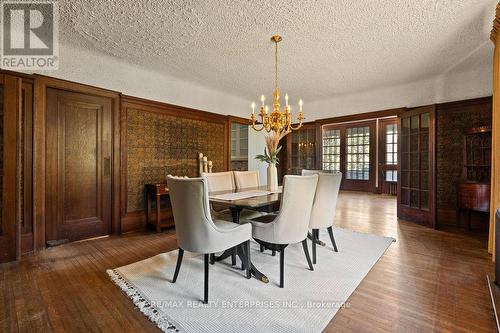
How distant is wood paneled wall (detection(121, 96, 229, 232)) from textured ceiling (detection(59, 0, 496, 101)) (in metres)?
0.72

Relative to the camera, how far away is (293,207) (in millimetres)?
2059

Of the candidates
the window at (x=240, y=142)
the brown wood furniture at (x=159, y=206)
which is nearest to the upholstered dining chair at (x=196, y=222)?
the brown wood furniture at (x=159, y=206)

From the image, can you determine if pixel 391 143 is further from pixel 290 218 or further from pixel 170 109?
pixel 290 218

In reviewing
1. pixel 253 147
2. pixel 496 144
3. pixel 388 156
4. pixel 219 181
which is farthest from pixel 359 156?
pixel 219 181

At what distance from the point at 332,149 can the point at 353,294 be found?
728cm

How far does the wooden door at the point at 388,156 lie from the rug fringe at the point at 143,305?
7.77 meters

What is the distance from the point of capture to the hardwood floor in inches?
61.5

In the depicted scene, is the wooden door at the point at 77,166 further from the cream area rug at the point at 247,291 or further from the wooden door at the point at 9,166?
the cream area rug at the point at 247,291

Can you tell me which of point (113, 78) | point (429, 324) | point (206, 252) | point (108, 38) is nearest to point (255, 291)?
point (206, 252)

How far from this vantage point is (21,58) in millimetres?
2771

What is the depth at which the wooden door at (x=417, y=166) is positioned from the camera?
390 cm

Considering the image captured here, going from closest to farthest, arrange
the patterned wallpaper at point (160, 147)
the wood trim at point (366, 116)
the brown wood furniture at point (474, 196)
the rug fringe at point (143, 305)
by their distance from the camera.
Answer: the rug fringe at point (143, 305) < the brown wood furniture at point (474, 196) < the patterned wallpaper at point (160, 147) < the wood trim at point (366, 116)

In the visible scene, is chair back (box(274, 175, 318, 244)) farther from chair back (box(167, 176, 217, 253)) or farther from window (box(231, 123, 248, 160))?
window (box(231, 123, 248, 160))

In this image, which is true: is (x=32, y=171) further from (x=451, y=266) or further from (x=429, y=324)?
(x=451, y=266)
